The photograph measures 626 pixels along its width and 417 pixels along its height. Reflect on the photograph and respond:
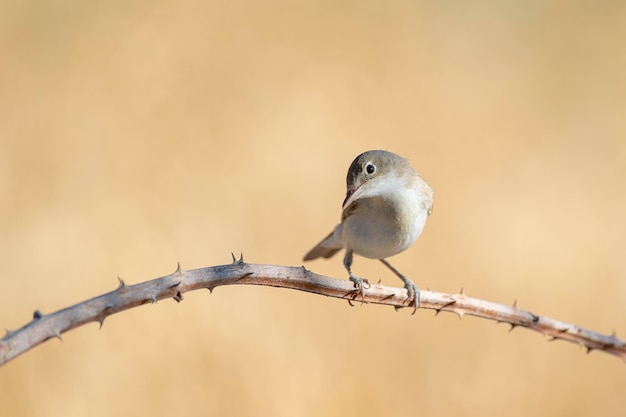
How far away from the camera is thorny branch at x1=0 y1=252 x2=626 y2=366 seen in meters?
1.36

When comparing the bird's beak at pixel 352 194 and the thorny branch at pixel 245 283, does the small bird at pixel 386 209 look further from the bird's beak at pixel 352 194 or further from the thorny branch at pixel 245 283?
the thorny branch at pixel 245 283

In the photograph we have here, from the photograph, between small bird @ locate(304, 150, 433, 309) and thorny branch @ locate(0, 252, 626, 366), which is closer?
thorny branch @ locate(0, 252, 626, 366)

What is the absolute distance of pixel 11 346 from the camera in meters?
1.30

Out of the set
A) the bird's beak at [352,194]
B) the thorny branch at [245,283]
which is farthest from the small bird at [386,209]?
the thorny branch at [245,283]

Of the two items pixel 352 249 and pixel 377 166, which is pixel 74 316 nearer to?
pixel 377 166

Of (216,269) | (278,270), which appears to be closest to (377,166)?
(278,270)

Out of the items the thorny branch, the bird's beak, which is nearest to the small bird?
the bird's beak

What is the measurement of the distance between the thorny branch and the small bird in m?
0.44

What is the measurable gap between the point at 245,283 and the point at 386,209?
4.76 ft

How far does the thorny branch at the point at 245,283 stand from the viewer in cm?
136

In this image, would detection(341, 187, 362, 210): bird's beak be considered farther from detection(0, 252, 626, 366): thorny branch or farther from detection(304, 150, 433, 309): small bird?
detection(0, 252, 626, 366): thorny branch

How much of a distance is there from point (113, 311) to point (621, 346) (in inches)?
73.5

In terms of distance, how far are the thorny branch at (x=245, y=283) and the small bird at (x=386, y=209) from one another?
445 millimetres

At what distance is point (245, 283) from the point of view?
1.72m
